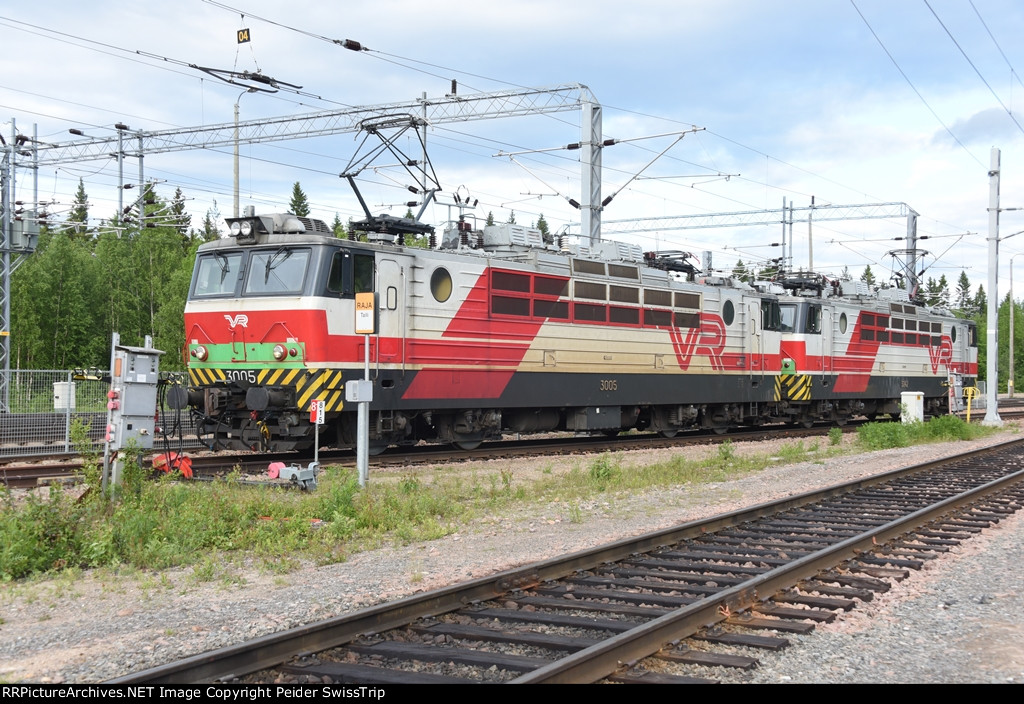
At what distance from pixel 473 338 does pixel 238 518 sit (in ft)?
25.0

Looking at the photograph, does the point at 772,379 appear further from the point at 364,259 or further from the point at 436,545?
the point at 436,545

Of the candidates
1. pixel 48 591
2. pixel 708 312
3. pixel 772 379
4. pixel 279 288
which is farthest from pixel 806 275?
pixel 48 591

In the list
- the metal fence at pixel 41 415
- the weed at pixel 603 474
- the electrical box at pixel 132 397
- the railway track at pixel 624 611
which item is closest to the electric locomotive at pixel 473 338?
the electrical box at pixel 132 397

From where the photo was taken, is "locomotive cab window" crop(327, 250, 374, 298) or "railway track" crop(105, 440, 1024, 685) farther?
"locomotive cab window" crop(327, 250, 374, 298)


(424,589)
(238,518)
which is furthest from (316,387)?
(424,589)

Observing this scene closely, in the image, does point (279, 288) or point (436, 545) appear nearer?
point (436, 545)

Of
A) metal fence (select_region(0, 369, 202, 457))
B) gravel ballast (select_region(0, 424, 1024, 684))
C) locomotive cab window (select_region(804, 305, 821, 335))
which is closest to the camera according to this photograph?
gravel ballast (select_region(0, 424, 1024, 684))

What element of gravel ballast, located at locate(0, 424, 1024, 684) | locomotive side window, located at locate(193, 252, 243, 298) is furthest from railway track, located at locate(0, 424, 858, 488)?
gravel ballast, located at locate(0, 424, 1024, 684)

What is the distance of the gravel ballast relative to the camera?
551 cm

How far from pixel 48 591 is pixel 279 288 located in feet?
25.4

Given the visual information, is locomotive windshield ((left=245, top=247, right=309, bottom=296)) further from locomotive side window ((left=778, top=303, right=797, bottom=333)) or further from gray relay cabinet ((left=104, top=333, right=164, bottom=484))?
locomotive side window ((left=778, top=303, right=797, bottom=333))

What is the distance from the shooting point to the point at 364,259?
14906 millimetres

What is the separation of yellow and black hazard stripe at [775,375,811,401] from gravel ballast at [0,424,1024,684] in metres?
15.1
